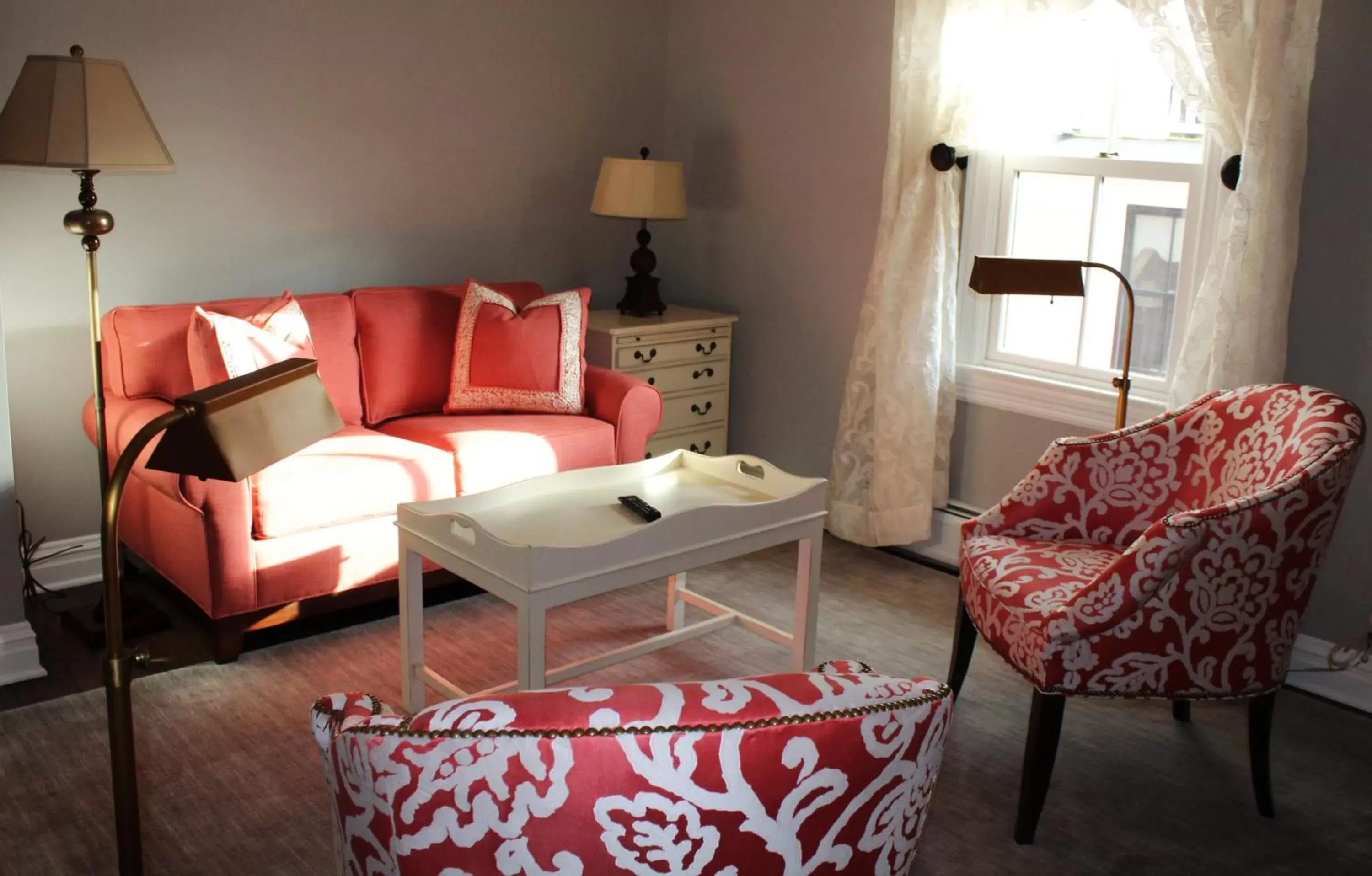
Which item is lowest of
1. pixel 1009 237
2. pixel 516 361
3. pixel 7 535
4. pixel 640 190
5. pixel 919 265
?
pixel 7 535

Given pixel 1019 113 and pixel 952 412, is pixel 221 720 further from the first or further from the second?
pixel 1019 113

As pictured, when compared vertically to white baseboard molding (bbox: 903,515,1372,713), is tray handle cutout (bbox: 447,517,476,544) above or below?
above

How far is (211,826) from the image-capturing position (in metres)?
2.54

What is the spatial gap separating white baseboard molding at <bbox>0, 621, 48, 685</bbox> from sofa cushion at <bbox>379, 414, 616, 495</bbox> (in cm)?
120

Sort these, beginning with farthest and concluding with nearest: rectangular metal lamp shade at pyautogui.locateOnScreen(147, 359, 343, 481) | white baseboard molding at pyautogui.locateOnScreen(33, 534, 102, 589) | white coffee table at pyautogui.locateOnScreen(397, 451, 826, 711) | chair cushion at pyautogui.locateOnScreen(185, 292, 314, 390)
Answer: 1. white baseboard molding at pyautogui.locateOnScreen(33, 534, 102, 589)
2. chair cushion at pyautogui.locateOnScreen(185, 292, 314, 390)
3. white coffee table at pyautogui.locateOnScreen(397, 451, 826, 711)
4. rectangular metal lamp shade at pyautogui.locateOnScreen(147, 359, 343, 481)

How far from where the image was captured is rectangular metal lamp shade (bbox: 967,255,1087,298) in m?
3.15

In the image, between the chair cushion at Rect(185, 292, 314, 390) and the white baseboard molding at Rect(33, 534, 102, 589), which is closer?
the chair cushion at Rect(185, 292, 314, 390)

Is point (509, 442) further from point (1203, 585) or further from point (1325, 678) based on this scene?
point (1325, 678)

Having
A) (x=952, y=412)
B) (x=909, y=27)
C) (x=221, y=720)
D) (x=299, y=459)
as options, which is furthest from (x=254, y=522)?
(x=909, y=27)

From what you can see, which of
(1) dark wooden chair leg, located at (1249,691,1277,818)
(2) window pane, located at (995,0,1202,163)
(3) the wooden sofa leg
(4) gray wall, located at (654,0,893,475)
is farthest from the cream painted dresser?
(1) dark wooden chair leg, located at (1249,691,1277,818)

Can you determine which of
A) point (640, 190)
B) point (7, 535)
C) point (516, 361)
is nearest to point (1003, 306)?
point (640, 190)

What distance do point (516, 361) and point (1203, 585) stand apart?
233 cm

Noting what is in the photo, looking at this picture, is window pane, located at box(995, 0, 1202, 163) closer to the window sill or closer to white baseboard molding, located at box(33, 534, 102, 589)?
the window sill

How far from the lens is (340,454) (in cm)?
356
